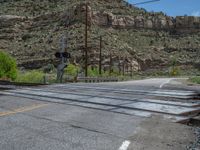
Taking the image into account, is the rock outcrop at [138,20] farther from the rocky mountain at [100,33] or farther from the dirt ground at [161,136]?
the dirt ground at [161,136]

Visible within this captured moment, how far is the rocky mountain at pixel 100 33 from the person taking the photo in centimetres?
8669

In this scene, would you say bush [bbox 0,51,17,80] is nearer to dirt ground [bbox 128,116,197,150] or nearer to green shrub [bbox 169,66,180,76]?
dirt ground [bbox 128,116,197,150]

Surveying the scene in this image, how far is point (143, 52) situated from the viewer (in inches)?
4099

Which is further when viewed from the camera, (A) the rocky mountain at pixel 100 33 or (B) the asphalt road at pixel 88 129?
(A) the rocky mountain at pixel 100 33

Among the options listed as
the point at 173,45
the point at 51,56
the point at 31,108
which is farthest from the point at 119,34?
the point at 31,108

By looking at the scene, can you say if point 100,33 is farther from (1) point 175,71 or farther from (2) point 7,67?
(2) point 7,67

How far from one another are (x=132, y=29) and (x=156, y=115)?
359 ft

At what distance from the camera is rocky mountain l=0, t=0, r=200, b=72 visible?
86.7 meters

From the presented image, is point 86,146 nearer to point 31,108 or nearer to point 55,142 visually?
point 55,142

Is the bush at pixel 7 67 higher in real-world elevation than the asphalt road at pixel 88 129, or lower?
higher

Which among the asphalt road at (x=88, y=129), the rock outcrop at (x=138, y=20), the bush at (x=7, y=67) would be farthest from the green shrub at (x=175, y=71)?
the asphalt road at (x=88, y=129)

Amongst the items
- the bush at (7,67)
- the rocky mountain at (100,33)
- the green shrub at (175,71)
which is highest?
the rocky mountain at (100,33)

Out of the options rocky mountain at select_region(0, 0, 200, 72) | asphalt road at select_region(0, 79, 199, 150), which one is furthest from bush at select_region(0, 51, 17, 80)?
asphalt road at select_region(0, 79, 199, 150)

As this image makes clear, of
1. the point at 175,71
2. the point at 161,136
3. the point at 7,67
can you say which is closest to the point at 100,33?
the point at 175,71
